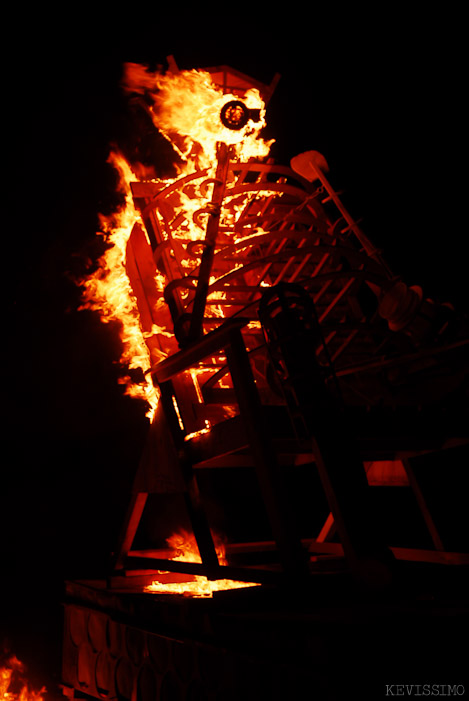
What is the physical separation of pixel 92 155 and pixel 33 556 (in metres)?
5.59

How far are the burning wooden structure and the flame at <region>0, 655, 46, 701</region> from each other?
1535 millimetres

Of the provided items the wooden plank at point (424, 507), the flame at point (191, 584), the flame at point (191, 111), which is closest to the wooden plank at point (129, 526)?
the flame at point (191, 584)

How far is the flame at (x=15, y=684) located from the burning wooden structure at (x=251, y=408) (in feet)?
5.04

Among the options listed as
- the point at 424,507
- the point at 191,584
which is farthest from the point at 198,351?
the point at 424,507

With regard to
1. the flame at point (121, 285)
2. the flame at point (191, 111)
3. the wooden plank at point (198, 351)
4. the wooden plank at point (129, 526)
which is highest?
the flame at point (191, 111)

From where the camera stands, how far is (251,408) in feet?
12.5

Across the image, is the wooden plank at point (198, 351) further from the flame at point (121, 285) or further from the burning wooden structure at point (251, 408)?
the flame at point (121, 285)

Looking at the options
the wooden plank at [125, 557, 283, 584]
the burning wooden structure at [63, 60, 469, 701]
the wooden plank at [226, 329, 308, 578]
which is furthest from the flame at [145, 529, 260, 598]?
the wooden plank at [226, 329, 308, 578]

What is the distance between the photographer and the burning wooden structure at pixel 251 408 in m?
3.43

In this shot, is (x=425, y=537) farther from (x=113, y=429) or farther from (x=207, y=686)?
(x=207, y=686)

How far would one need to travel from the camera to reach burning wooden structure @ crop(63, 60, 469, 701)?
343cm

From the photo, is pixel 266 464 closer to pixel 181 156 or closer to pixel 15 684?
pixel 181 156

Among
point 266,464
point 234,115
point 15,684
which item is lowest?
point 15,684

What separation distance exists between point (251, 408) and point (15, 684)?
4.97 meters
